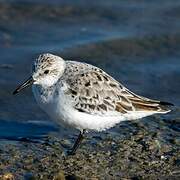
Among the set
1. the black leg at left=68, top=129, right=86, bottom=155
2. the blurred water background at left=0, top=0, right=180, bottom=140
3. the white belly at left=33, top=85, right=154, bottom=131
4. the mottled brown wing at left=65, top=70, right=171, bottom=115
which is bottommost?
the black leg at left=68, top=129, right=86, bottom=155

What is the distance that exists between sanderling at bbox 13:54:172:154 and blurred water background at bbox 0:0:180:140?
62 cm

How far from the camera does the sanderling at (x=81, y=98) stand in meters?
7.71

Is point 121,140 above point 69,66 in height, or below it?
below

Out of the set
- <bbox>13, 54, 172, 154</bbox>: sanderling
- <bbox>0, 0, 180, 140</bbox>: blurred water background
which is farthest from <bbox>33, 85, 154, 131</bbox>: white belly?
<bbox>0, 0, 180, 140</bbox>: blurred water background

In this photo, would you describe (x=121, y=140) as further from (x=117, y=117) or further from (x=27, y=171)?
(x=27, y=171)

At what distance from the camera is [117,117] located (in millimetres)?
8047

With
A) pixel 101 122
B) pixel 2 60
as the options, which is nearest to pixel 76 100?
pixel 101 122

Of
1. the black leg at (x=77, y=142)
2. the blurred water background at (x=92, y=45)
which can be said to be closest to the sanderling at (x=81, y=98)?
the black leg at (x=77, y=142)

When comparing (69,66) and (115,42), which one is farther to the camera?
(115,42)

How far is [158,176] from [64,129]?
1.80m

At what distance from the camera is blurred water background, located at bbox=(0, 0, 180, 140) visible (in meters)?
9.20

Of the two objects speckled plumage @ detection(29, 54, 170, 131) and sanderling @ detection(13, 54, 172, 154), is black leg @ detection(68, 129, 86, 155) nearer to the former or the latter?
sanderling @ detection(13, 54, 172, 154)

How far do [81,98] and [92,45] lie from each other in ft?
12.5

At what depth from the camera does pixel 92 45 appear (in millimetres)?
11555
